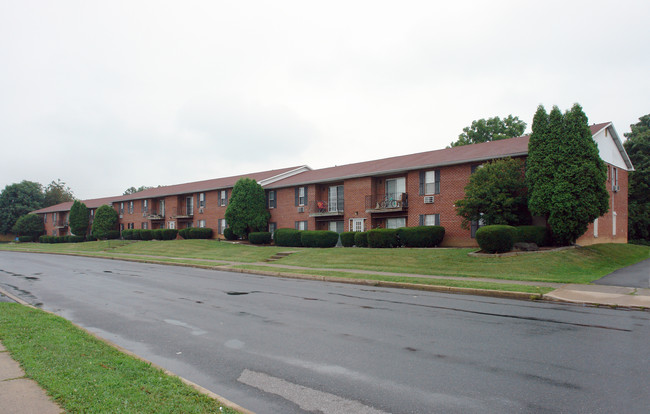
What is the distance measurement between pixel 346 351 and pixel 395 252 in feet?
55.8

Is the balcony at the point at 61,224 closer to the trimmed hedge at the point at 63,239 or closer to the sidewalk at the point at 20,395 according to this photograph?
the trimmed hedge at the point at 63,239

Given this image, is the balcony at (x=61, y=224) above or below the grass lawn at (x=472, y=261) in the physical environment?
above

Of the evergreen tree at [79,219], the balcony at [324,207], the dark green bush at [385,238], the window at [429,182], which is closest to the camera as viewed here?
the dark green bush at [385,238]

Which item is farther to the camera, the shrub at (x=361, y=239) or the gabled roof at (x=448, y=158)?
the shrub at (x=361, y=239)

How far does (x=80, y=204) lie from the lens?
2345 inches

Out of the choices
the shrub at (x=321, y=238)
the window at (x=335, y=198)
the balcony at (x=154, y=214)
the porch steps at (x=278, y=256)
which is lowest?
the porch steps at (x=278, y=256)

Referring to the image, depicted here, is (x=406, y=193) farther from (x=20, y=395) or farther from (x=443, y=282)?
(x=20, y=395)

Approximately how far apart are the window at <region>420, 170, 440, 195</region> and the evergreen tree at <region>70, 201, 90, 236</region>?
50619 millimetres

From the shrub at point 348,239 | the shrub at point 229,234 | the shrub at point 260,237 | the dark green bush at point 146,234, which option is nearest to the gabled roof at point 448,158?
the shrub at point 348,239

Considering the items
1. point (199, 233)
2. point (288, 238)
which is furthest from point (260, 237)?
point (199, 233)

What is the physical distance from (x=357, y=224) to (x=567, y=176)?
14799 mm

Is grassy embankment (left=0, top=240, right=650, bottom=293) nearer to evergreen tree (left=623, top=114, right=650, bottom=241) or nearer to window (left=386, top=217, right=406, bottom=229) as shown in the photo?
window (left=386, top=217, right=406, bottom=229)

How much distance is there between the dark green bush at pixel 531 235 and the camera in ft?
66.5

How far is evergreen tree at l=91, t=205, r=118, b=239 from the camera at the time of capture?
5403 cm
